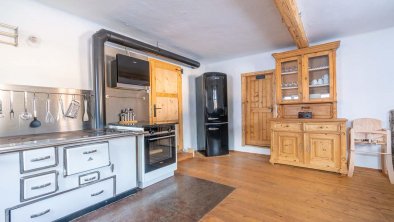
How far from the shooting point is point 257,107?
4.36 metres

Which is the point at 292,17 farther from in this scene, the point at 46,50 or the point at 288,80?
the point at 46,50

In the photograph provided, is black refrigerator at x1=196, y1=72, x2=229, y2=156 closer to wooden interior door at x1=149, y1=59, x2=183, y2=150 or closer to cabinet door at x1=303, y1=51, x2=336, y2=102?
wooden interior door at x1=149, y1=59, x2=183, y2=150

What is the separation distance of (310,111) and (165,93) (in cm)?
285

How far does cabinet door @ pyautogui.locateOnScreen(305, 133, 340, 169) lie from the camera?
2881 mm

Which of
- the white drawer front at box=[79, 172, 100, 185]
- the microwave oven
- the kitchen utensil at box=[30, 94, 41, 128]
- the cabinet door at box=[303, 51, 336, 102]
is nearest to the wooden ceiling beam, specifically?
the cabinet door at box=[303, 51, 336, 102]

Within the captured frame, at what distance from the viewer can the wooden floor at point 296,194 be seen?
5.91ft

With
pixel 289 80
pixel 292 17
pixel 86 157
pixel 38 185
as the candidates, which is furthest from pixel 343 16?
pixel 38 185

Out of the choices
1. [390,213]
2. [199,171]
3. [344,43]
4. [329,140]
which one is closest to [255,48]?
[344,43]

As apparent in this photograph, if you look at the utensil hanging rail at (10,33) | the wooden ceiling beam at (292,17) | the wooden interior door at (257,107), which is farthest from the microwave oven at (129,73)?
the wooden interior door at (257,107)

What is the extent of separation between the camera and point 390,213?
70.8 inches

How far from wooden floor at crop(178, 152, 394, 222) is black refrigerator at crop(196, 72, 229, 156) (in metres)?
0.85

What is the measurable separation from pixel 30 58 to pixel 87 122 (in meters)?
0.96

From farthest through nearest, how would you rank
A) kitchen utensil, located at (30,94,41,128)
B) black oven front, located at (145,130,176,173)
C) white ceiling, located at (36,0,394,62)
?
black oven front, located at (145,130,176,173) → white ceiling, located at (36,0,394,62) → kitchen utensil, located at (30,94,41,128)

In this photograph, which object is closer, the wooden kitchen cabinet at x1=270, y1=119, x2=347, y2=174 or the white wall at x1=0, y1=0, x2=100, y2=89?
the white wall at x1=0, y1=0, x2=100, y2=89
